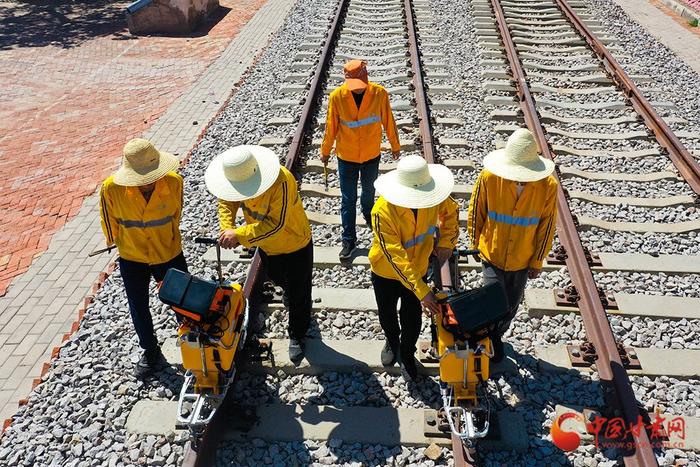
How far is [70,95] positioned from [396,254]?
9559 mm

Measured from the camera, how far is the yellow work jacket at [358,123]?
17.1ft

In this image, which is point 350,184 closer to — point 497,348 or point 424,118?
point 497,348

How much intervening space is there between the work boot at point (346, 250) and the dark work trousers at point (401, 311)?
1.38 metres

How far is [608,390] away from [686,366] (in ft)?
2.37

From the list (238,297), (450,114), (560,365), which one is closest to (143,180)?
(238,297)

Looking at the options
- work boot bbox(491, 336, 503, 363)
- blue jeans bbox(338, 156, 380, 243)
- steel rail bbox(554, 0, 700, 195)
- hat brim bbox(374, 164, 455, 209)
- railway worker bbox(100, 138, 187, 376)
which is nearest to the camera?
hat brim bbox(374, 164, 455, 209)

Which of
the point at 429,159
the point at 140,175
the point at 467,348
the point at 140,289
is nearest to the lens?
the point at 467,348

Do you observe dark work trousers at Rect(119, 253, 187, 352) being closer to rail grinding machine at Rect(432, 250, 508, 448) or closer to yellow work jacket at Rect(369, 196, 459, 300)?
yellow work jacket at Rect(369, 196, 459, 300)

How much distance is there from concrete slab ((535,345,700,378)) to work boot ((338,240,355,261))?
198 centimetres

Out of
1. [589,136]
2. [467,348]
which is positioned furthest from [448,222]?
[589,136]

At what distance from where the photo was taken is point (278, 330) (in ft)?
16.0

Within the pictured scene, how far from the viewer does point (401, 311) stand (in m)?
4.13

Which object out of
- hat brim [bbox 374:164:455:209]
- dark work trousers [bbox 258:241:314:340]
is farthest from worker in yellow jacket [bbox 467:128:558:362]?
dark work trousers [bbox 258:241:314:340]

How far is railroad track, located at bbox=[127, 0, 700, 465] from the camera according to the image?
13.8 feet
